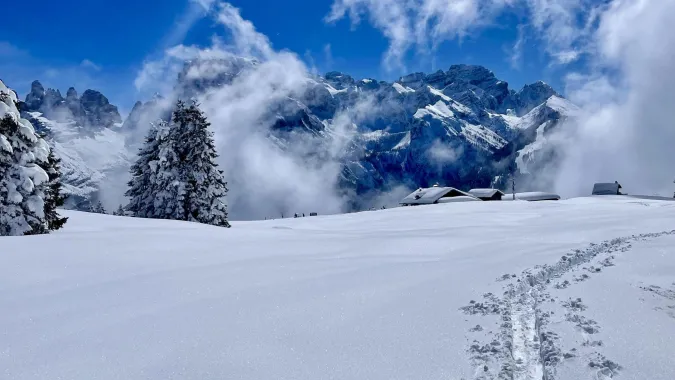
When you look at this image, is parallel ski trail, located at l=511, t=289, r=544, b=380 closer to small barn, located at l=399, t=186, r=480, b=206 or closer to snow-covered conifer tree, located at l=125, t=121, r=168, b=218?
snow-covered conifer tree, located at l=125, t=121, r=168, b=218

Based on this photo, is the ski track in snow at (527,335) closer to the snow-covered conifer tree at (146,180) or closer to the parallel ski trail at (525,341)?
the parallel ski trail at (525,341)

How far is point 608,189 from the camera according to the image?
96.3 m

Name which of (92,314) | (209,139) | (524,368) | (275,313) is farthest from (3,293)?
(209,139)

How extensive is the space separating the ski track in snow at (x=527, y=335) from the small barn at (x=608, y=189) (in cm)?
10320

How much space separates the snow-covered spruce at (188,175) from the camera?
3033cm

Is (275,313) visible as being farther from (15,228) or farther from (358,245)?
(15,228)

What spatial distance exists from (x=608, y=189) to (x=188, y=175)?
99.1 m

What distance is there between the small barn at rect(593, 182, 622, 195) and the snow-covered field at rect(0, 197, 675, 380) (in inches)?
3922

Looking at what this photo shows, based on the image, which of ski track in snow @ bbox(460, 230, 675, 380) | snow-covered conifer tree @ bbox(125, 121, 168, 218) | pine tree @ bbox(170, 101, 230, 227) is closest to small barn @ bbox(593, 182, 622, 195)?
pine tree @ bbox(170, 101, 230, 227)

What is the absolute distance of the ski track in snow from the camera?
15.3 ft

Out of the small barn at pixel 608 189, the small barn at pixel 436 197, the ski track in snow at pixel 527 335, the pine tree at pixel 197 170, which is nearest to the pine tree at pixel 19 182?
the pine tree at pixel 197 170

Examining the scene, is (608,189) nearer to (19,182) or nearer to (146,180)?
(146,180)

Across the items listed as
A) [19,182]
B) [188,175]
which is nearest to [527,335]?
[19,182]

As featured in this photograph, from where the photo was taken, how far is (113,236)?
12.2m
